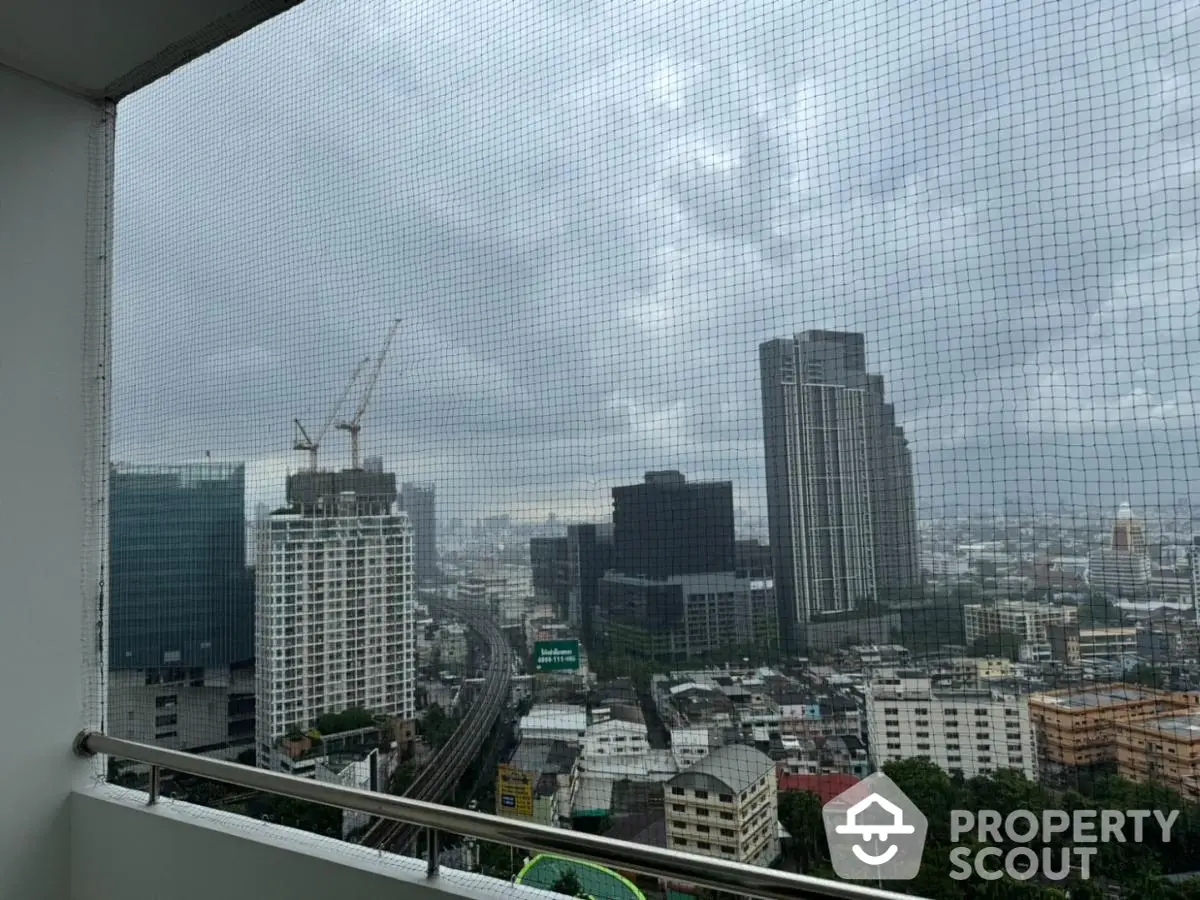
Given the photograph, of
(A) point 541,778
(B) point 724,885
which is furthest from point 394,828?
(B) point 724,885

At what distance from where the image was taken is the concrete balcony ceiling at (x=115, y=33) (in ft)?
6.19

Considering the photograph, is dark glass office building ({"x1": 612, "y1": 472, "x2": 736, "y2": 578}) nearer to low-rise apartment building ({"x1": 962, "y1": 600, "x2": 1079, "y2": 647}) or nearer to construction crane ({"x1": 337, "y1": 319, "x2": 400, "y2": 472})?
low-rise apartment building ({"x1": 962, "y1": 600, "x2": 1079, "y2": 647})

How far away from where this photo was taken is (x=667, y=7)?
1.42 metres

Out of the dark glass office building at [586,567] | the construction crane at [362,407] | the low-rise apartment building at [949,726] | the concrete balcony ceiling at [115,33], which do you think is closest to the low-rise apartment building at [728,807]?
the low-rise apartment building at [949,726]

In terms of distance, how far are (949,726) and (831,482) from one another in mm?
382

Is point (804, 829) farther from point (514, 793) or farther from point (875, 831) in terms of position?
point (514, 793)

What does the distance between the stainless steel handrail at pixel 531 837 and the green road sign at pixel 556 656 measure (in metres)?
0.28

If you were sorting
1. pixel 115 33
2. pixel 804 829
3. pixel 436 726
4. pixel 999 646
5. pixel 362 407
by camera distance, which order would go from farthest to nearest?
pixel 115 33, pixel 362 407, pixel 436 726, pixel 804 829, pixel 999 646

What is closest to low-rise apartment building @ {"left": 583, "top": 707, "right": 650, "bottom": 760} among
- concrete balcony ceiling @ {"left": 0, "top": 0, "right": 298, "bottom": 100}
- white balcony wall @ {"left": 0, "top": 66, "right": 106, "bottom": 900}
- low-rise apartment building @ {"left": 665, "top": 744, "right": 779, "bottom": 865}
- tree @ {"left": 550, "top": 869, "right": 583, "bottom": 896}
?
low-rise apartment building @ {"left": 665, "top": 744, "right": 779, "bottom": 865}

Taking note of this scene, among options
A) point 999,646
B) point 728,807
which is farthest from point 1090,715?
point 728,807

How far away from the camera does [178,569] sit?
210 centimetres

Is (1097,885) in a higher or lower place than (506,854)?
higher

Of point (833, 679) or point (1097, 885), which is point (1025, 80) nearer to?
point (833, 679)

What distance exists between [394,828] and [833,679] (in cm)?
101
